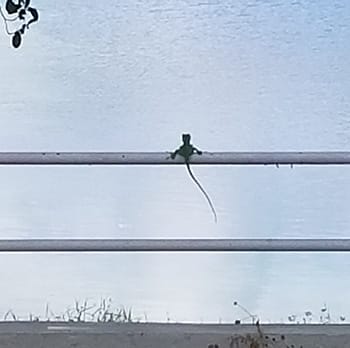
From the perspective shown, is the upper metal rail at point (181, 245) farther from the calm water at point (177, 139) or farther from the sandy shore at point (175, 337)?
the calm water at point (177, 139)

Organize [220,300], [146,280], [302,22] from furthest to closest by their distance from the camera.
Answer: [302,22] < [146,280] < [220,300]

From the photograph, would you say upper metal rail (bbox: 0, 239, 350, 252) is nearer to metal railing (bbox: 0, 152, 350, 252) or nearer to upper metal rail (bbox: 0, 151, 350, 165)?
metal railing (bbox: 0, 152, 350, 252)

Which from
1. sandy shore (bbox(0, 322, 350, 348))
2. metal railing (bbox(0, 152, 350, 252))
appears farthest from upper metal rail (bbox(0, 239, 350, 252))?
sandy shore (bbox(0, 322, 350, 348))

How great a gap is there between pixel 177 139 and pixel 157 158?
5.18 feet

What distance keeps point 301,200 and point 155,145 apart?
0.61m

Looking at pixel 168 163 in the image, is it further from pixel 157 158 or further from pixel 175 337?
pixel 175 337

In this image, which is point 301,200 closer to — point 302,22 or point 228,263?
point 228,263

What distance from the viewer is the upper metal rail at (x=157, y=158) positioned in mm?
1886

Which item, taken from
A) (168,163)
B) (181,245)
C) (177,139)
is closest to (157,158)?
(168,163)

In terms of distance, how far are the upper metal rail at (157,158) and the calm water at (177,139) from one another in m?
0.64

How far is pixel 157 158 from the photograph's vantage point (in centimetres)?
189

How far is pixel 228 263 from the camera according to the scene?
293 centimetres

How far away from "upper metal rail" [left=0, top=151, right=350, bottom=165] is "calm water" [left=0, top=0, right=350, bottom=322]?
0.64 meters

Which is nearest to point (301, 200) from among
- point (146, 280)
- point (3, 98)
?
point (146, 280)
